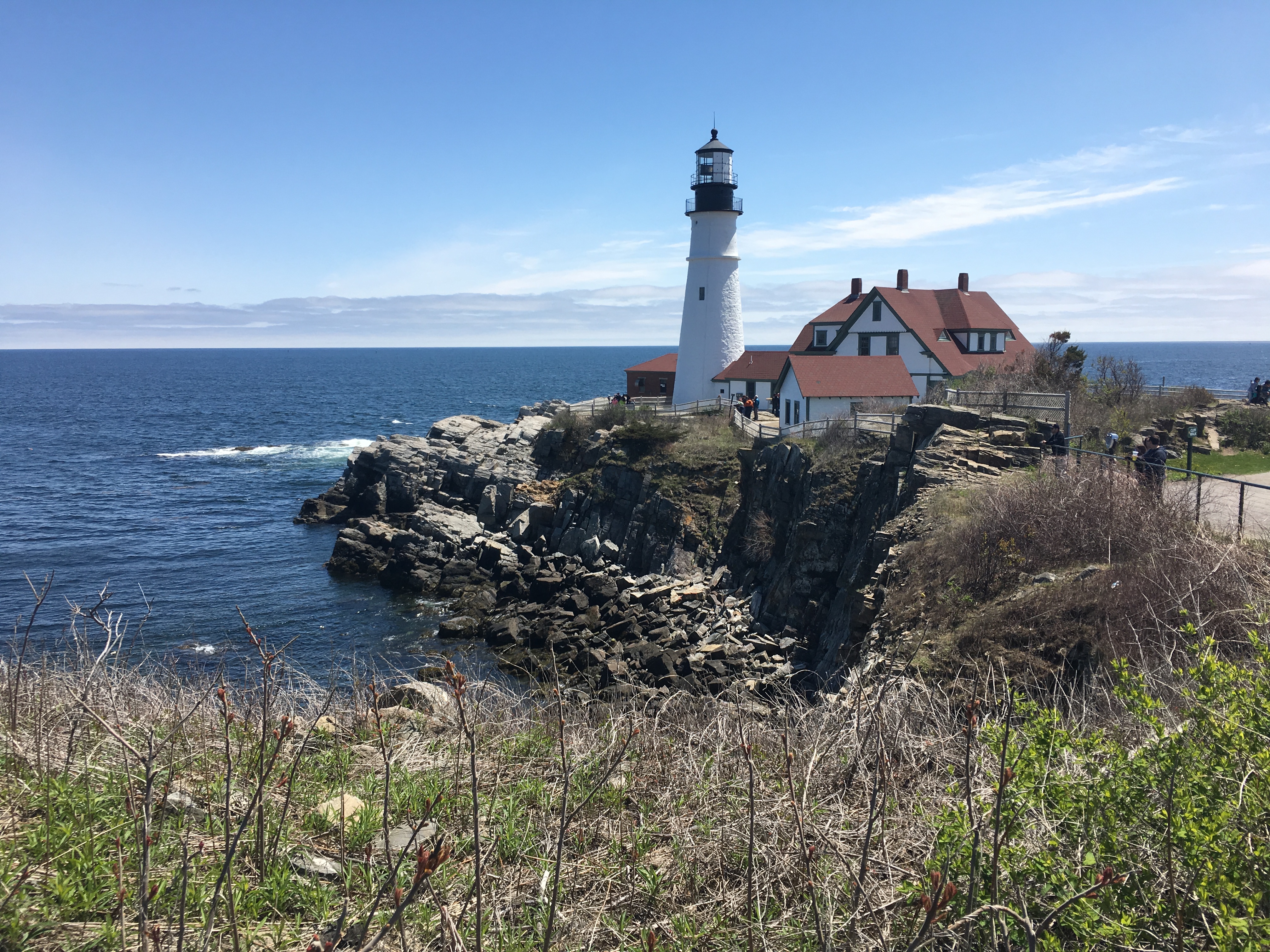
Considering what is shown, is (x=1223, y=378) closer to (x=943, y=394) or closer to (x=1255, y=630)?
(x=943, y=394)

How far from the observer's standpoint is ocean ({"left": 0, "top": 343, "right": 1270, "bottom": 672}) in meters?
25.9

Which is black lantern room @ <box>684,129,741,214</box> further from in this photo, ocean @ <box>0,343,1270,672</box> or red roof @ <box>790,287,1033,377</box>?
ocean @ <box>0,343,1270,672</box>

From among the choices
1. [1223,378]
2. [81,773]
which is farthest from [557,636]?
[1223,378]

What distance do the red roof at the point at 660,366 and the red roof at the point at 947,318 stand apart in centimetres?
1050

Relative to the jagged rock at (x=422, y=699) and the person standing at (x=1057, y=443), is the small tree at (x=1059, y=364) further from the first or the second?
the jagged rock at (x=422, y=699)

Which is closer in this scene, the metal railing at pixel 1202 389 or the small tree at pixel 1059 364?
the small tree at pixel 1059 364

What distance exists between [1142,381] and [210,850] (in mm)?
32935

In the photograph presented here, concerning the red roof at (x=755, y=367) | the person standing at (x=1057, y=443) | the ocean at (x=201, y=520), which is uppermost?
the red roof at (x=755, y=367)

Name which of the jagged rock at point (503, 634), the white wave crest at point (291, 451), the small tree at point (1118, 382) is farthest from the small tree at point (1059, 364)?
the white wave crest at point (291, 451)

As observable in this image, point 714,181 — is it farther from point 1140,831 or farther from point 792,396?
point 1140,831

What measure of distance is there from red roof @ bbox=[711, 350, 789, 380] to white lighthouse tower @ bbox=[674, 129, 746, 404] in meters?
0.83

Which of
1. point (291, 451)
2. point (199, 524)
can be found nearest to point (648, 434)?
point (199, 524)

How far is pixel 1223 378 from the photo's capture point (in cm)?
11950

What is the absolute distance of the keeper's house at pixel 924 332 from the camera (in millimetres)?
40594
